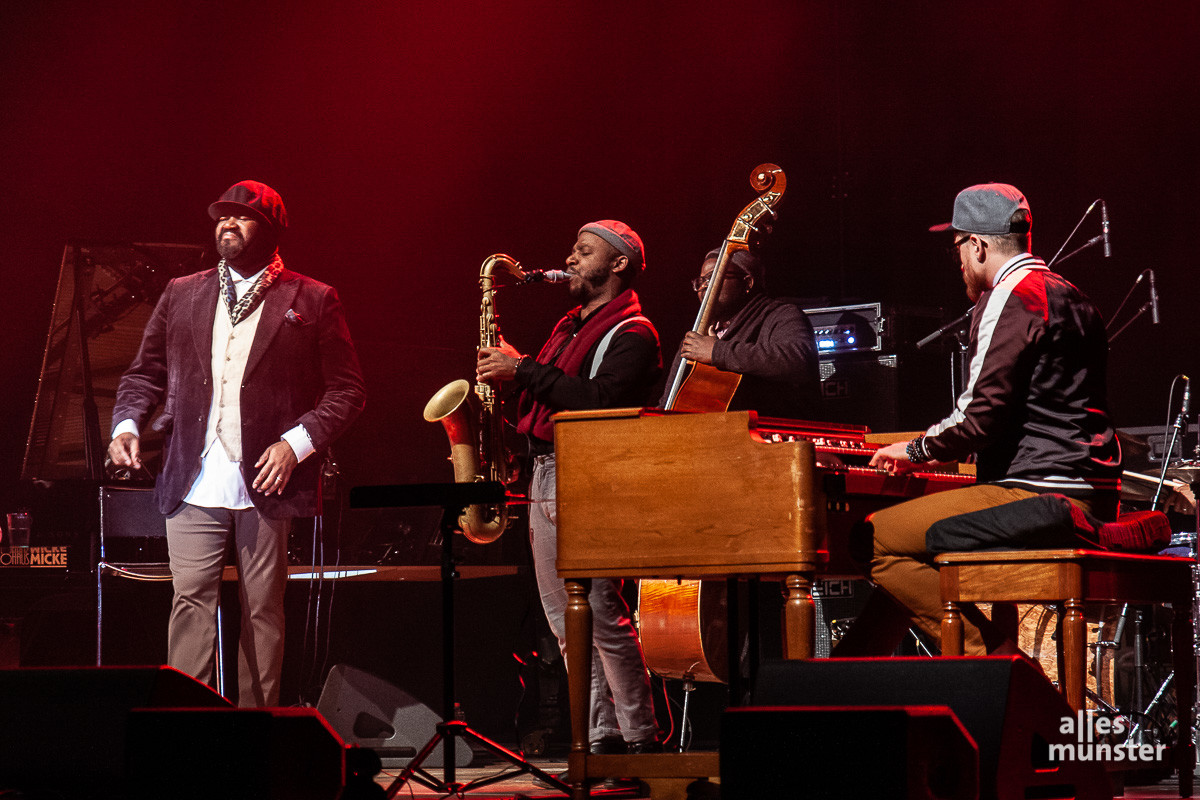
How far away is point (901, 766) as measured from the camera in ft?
8.14

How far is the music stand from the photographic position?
3.82 meters

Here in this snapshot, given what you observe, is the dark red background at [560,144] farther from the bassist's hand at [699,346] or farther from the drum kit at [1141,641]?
the bassist's hand at [699,346]

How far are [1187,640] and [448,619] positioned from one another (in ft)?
7.03

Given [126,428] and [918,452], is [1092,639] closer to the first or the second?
[918,452]

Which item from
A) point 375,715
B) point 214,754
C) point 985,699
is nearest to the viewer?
point 214,754

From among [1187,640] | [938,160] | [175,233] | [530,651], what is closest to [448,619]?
[1187,640]

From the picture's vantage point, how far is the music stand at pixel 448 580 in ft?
12.5

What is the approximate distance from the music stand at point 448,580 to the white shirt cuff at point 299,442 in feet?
2.56

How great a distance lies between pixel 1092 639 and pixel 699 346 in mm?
2553

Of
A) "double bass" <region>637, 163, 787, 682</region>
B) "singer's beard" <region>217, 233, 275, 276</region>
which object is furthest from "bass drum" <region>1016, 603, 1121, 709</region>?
"singer's beard" <region>217, 233, 275, 276</region>

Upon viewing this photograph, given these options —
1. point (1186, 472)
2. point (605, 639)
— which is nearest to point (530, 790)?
point (605, 639)

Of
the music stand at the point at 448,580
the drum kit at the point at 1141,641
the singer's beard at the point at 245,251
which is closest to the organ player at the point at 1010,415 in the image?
the music stand at the point at 448,580

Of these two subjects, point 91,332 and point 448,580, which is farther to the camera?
point 91,332

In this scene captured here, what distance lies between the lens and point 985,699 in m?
2.89
